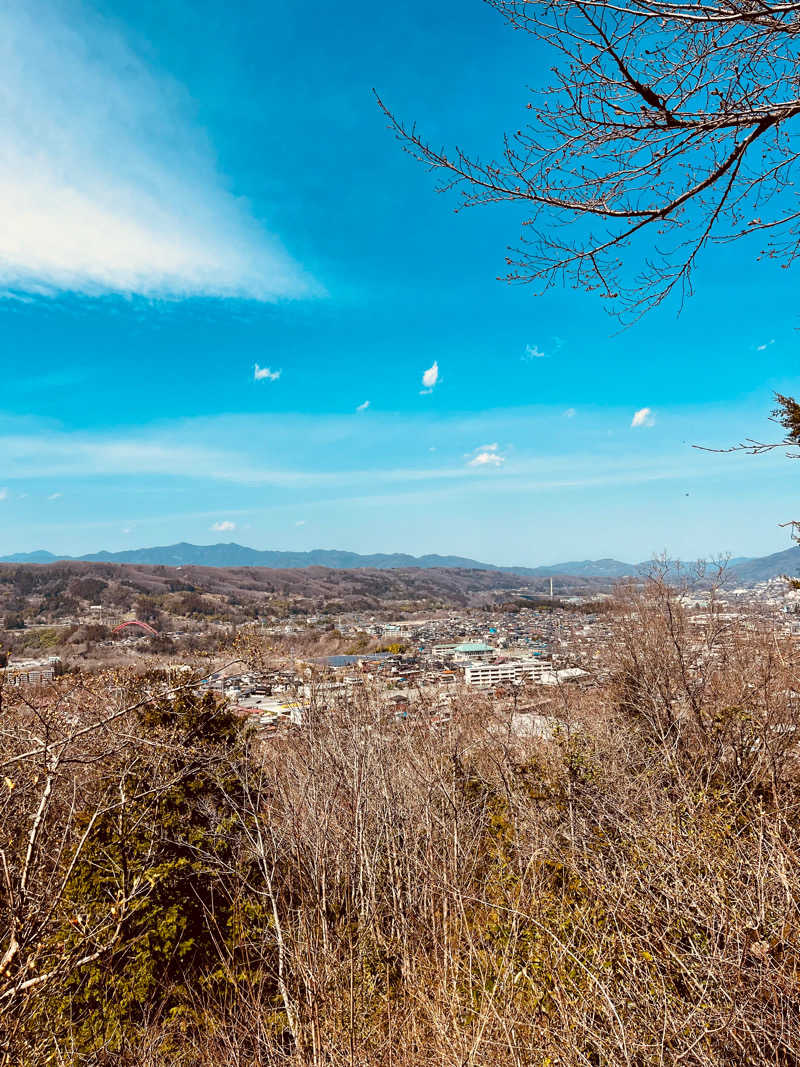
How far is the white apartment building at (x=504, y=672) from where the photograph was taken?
14.8 meters

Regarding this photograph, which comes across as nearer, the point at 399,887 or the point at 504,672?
the point at 399,887

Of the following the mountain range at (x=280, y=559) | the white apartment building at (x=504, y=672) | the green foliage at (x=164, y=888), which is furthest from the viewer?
the mountain range at (x=280, y=559)

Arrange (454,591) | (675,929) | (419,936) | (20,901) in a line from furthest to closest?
1. (454,591)
2. (419,936)
3. (675,929)
4. (20,901)

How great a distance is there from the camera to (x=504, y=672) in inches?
636

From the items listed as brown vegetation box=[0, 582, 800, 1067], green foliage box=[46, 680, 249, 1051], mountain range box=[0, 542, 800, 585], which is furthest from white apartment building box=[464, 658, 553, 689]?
mountain range box=[0, 542, 800, 585]

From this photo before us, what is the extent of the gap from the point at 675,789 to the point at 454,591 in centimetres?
6776

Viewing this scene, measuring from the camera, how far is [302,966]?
347cm

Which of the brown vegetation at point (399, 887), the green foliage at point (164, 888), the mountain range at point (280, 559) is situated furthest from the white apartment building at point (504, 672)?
the mountain range at point (280, 559)

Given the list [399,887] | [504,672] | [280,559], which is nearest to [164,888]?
[399,887]

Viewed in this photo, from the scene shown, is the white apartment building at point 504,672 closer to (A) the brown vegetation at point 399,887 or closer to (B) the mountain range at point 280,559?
(A) the brown vegetation at point 399,887

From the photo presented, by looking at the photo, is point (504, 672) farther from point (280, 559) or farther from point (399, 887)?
point (280, 559)

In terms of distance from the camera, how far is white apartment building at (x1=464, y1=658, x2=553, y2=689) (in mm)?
14844

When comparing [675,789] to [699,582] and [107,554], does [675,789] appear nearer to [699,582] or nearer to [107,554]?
[699,582]

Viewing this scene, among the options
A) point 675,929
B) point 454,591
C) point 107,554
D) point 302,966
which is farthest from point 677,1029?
point 107,554
